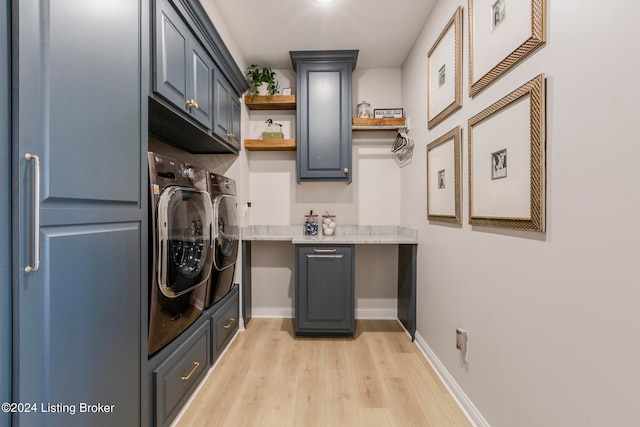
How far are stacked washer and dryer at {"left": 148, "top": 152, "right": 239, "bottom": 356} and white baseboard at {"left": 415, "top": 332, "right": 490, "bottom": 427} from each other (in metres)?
1.64

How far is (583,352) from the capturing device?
34.3 inches

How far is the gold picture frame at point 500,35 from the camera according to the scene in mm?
1046

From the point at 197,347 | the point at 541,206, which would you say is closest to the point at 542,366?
the point at 541,206

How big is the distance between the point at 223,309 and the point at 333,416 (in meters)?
1.09

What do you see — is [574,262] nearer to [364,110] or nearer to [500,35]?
[500,35]

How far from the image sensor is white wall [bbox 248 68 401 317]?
291 cm

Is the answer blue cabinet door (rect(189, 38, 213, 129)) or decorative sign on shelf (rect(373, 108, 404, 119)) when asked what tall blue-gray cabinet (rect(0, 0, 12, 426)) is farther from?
decorative sign on shelf (rect(373, 108, 404, 119))

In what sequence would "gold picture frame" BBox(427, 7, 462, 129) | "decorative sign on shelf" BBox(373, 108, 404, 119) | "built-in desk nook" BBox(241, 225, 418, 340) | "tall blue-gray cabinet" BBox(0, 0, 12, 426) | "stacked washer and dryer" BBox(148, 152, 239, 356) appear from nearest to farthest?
"tall blue-gray cabinet" BBox(0, 0, 12, 426) < "stacked washer and dryer" BBox(148, 152, 239, 356) < "gold picture frame" BBox(427, 7, 462, 129) < "built-in desk nook" BBox(241, 225, 418, 340) < "decorative sign on shelf" BBox(373, 108, 404, 119)

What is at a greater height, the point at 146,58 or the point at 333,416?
the point at 146,58

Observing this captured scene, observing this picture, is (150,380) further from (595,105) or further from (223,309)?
(595,105)

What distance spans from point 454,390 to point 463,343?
0.36 m

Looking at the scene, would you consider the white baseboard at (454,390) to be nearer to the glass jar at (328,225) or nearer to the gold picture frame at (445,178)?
the gold picture frame at (445,178)

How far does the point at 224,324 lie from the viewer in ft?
7.00

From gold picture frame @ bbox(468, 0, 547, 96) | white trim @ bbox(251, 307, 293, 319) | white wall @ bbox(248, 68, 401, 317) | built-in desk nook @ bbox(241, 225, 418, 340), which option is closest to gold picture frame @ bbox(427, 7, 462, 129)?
gold picture frame @ bbox(468, 0, 547, 96)
